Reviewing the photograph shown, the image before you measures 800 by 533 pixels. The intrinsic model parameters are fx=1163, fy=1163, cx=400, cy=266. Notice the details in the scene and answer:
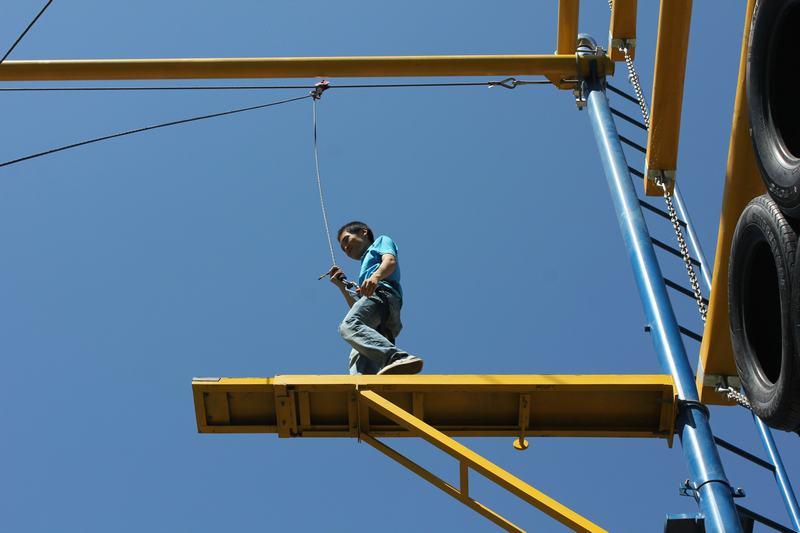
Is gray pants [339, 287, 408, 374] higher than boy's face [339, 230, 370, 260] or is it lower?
lower

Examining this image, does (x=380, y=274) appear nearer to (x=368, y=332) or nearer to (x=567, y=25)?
(x=368, y=332)

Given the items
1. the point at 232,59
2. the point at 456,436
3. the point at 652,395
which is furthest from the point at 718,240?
the point at 232,59

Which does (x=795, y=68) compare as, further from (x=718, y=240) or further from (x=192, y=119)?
(x=192, y=119)

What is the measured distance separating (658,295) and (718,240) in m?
1.45

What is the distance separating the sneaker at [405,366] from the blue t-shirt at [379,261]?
3.60ft

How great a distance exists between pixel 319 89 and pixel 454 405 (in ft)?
15.3

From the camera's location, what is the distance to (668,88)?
8.07 m

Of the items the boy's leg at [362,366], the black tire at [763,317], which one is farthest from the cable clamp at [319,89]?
the black tire at [763,317]

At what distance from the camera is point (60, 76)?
9711 mm

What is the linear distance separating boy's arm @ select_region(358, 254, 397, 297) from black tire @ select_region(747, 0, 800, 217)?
3.54 metres

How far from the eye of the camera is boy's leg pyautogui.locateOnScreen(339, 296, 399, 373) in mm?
7711

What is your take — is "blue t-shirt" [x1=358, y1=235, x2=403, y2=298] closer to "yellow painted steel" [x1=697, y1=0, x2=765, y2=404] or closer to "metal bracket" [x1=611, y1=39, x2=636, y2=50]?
"yellow painted steel" [x1=697, y1=0, x2=765, y2=404]

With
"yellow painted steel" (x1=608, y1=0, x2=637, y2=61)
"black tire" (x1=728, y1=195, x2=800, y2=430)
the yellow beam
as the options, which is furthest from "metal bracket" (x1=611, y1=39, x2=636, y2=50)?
"black tire" (x1=728, y1=195, x2=800, y2=430)

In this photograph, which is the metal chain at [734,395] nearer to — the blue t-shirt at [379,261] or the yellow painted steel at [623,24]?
the blue t-shirt at [379,261]
